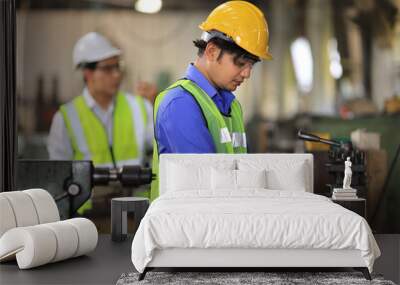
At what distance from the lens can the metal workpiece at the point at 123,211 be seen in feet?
19.1

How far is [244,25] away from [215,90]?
1.95 ft

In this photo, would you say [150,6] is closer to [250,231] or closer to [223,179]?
[223,179]

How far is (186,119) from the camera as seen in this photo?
586cm

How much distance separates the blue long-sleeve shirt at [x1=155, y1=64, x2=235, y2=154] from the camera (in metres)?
5.84

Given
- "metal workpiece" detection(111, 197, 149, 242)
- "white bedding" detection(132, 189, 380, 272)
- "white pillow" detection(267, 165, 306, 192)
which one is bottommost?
"metal workpiece" detection(111, 197, 149, 242)

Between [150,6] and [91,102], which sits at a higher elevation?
[150,6]

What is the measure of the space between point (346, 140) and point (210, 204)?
246cm

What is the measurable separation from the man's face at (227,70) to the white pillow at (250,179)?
41.1 inches

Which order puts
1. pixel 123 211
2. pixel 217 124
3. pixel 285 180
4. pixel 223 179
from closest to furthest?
pixel 223 179 → pixel 285 180 → pixel 123 211 → pixel 217 124

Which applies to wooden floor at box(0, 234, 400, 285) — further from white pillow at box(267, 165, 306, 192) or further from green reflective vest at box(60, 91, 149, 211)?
green reflective vest at box(60, 91, 149, 211)

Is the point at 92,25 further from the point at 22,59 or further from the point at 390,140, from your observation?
the point at 390,140

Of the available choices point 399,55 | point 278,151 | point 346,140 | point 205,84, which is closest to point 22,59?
point 205,84

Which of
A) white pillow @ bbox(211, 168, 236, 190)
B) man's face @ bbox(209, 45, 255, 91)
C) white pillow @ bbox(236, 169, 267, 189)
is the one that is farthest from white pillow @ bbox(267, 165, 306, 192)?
man's face @ bbox(209, 45, 255, 91)

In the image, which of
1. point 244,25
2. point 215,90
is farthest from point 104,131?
point 244,25
